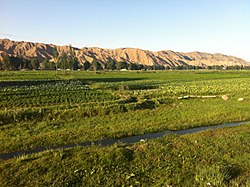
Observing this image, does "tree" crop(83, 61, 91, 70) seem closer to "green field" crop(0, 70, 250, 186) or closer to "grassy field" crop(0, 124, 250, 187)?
"green field" crop(0, 70, 250, 186)

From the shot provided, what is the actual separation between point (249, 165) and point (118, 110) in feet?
54.2

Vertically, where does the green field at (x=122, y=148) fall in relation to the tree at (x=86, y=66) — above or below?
below

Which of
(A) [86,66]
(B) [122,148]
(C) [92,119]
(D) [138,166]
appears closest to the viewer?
(D) [138,166]

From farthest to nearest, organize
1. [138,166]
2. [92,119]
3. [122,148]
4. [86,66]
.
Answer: [86,66] → [92,119] → [122,148] → [138,166]

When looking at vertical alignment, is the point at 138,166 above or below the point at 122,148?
below

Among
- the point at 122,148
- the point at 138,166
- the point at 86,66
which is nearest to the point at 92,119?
the point at 122,148

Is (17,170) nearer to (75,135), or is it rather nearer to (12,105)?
(75,135)

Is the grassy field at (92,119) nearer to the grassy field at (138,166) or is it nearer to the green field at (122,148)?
the green field at (122,148)

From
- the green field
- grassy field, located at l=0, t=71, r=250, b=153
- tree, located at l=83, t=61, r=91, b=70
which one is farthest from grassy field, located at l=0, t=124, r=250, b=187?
tree, located at l=83, t=61, r=91, b=70

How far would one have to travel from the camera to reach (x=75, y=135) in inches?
746

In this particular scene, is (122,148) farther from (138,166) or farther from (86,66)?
(86,66)

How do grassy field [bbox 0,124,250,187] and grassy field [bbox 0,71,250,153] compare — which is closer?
grassy field [bbox 0,124,250,187]

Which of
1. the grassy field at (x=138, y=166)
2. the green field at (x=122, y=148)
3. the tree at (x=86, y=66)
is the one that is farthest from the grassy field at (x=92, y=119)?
the tree at (x=86, y=66)

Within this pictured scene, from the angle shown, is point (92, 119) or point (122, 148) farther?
point (92, 119)
